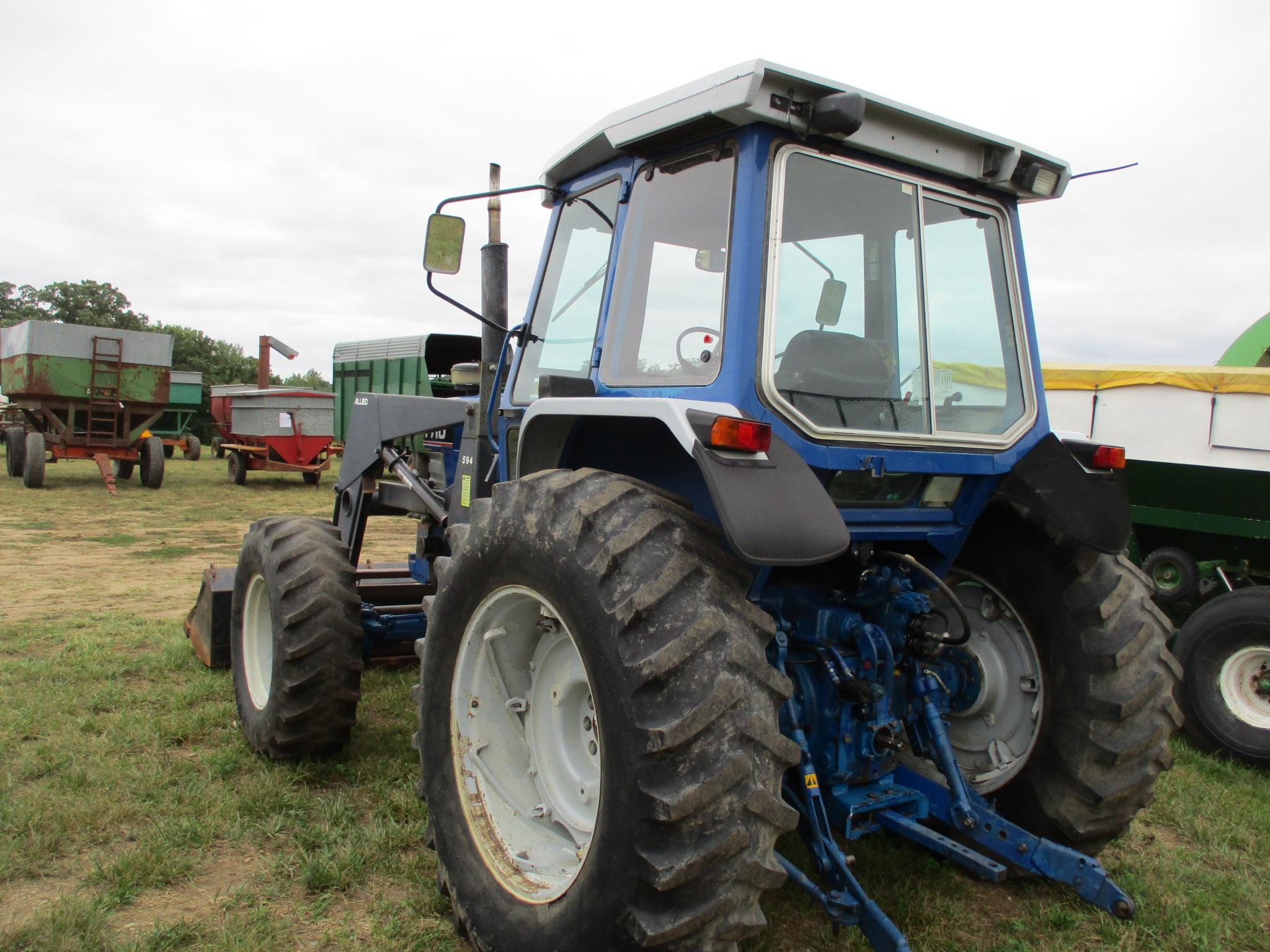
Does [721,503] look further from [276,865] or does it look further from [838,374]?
[276,865]

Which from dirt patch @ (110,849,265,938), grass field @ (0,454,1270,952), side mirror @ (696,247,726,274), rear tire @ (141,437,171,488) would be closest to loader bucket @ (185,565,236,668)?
grass field @ (0,454,1270,952)

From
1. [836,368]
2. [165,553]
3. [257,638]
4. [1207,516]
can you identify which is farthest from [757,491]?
[165,553]

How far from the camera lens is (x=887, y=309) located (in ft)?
9.04

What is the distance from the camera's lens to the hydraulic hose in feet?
8.77

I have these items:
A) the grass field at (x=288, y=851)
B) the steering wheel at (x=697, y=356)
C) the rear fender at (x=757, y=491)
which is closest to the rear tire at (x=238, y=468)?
the grass field at (x=288, y=851)

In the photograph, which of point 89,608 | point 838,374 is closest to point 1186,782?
point 838,374

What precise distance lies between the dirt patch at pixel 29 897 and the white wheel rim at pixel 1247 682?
5.02 metres

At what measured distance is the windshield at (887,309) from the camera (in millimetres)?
2477

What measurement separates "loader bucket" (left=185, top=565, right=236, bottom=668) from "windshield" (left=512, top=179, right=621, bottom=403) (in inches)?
95.0

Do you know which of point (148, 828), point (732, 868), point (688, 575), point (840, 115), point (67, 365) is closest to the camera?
point (732, 868)

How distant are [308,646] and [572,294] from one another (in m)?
1.71

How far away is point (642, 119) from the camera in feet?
8.60

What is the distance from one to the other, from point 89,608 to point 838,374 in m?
6.39

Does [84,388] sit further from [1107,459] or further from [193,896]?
[1107,459]
